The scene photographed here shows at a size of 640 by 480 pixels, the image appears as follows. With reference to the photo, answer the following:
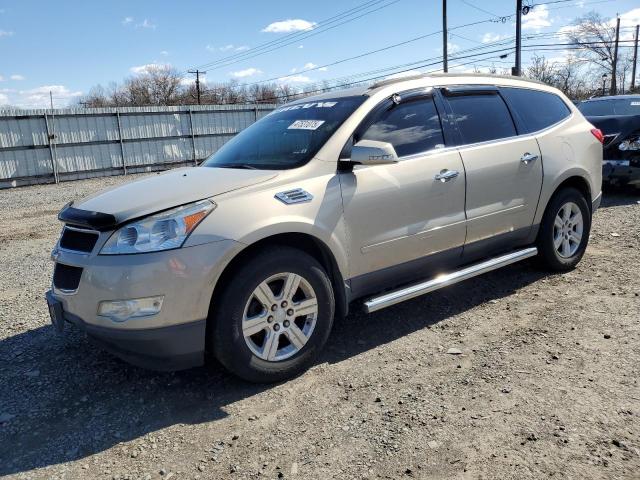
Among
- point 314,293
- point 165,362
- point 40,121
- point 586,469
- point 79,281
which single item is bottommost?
Result: point 586,469

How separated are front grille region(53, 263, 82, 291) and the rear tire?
3.94 meters

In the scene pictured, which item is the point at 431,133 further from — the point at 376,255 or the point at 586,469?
the point at 586,469

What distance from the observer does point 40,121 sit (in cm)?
1744

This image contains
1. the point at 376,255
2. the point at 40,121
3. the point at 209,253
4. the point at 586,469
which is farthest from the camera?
the point at 40,121

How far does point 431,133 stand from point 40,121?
17095mm

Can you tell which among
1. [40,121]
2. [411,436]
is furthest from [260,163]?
[40,121]

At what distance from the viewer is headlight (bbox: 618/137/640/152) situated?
8398 mm

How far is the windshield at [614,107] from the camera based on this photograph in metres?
9.27

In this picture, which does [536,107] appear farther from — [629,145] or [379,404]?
[629,145]

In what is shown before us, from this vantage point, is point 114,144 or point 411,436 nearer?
point 411,436

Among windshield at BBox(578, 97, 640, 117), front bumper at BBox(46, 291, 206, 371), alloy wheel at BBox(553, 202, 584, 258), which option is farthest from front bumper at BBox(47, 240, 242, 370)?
windshield at BBox(578, 97, 640, 117)

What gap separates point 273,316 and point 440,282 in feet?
4.59

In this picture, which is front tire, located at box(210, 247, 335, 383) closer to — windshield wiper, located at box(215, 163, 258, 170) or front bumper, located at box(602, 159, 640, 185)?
windshield wiper, located at box(215, 163, 258, 170)

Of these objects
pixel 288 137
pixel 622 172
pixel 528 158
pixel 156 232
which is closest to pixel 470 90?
pixel 528 158
